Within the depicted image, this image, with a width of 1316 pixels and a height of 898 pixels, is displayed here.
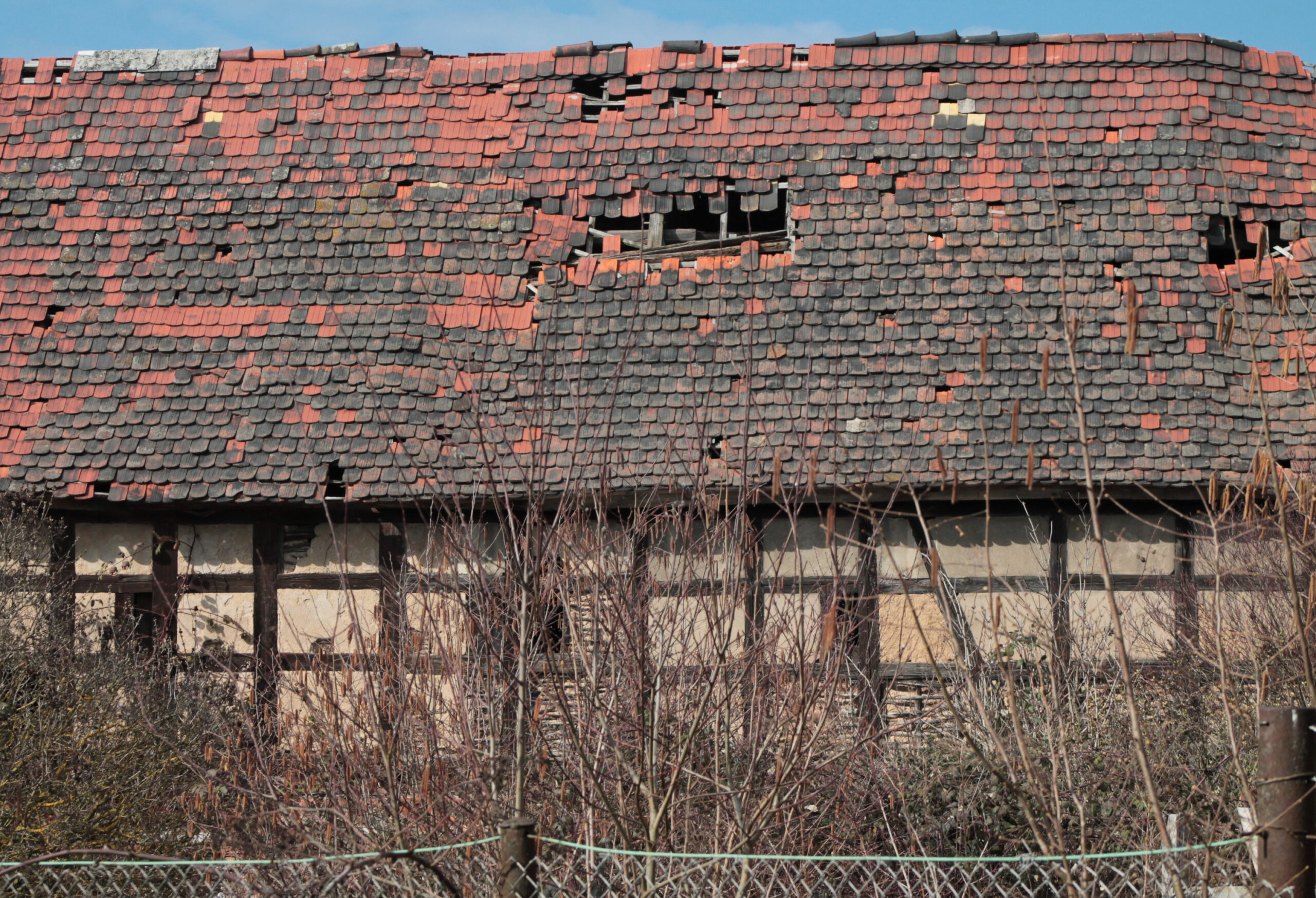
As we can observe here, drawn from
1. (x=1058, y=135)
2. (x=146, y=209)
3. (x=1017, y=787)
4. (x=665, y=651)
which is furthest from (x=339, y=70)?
(x=1017, y=787)

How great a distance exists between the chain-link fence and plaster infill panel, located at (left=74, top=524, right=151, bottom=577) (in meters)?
4.10

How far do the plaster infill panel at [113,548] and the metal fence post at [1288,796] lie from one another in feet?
24.8

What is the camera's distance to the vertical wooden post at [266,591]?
27.7ft

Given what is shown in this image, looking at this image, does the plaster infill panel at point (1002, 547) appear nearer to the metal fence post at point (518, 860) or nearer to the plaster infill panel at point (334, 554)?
the plaster infill panel at point (334, 554)

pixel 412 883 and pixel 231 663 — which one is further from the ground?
pixel 231 663

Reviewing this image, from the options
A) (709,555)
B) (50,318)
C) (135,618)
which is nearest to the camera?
(709,555)

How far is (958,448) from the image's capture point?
8164 mm

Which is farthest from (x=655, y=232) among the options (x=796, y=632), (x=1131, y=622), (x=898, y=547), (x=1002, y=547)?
(x=796, y=632)

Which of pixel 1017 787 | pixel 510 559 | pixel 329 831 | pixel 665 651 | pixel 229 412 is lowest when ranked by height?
pixel 329 831

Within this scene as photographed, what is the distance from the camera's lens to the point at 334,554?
8469mm

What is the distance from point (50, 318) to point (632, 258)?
4396mm

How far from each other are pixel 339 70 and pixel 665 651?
7833 millimetres

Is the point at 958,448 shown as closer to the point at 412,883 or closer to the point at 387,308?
the point at 387,308

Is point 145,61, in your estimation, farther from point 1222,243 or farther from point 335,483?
point 1222,243
